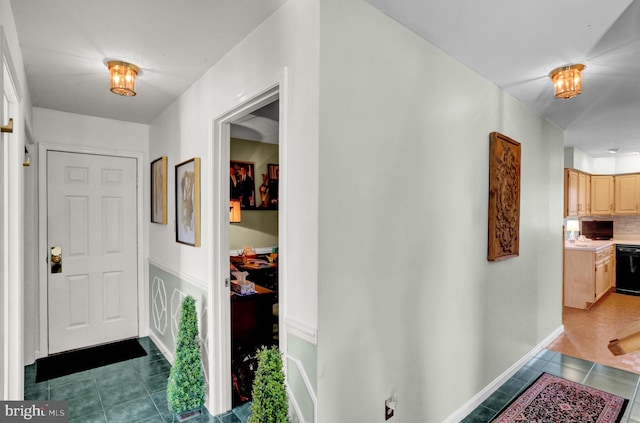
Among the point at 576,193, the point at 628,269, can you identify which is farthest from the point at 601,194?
the point at 628,269

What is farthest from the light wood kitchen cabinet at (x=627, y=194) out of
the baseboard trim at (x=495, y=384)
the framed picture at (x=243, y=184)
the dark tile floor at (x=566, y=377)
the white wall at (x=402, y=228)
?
the framed picture at (x=243, y=184)

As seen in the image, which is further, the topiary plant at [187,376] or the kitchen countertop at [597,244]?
the kitchen countertop at [597,244]

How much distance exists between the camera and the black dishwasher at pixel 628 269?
19.1 feet

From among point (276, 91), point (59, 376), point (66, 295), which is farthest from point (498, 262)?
point (66, 295)

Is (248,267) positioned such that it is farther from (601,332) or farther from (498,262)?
(601,332)

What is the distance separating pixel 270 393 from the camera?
1.54 metres

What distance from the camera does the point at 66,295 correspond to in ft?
11.5

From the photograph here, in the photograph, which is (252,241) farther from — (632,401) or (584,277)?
(584,277)

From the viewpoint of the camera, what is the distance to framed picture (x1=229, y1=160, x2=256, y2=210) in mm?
4352

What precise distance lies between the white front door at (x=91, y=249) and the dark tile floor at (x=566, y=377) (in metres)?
3.53

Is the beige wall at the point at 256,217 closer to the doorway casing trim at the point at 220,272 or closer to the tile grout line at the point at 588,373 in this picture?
the doorway casing trim at the point at 220,272

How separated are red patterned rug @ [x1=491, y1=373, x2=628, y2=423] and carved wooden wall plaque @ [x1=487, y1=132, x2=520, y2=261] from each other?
1.08 m

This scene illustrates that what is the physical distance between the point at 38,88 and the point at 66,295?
6.55 ft

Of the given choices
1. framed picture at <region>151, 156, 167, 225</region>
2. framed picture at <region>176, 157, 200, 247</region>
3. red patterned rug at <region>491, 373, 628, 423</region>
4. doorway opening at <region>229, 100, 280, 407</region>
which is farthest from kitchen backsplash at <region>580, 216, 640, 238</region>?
framed picture at <region>151, 156, 167, 225</region>
